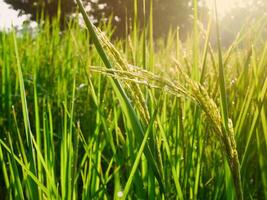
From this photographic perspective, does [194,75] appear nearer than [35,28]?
Yes

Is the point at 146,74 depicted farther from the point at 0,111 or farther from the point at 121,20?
the point at 121,20

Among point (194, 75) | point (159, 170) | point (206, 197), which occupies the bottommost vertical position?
point (206, 197)

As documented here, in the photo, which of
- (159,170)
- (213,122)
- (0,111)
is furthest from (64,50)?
(213,122)

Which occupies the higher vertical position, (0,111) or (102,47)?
(102,47)

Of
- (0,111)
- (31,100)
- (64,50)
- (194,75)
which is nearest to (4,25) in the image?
(64,50)

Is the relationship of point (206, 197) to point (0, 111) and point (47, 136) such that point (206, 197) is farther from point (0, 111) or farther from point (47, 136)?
point (0, 111)

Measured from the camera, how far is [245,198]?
1.02 metres

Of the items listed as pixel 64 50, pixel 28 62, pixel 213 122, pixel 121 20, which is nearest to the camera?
pixel 213 122

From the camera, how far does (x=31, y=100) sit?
2455mm

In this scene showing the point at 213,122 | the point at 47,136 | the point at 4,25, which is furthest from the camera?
the point at 4,25

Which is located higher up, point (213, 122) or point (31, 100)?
point (213, 122)

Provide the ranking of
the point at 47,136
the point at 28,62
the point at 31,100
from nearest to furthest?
the point at 47,136
the point at 31,100
the point at 28,62

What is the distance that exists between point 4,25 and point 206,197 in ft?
7.90

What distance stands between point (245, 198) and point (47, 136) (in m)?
0.47
